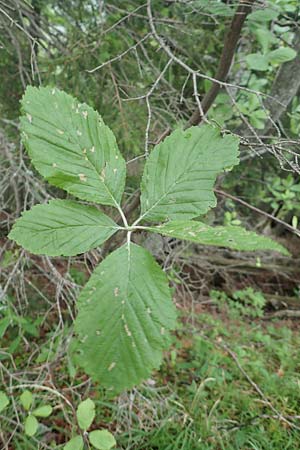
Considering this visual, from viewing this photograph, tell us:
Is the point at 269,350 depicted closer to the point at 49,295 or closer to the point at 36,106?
the point at 49,295

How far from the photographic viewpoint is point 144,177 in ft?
2.51

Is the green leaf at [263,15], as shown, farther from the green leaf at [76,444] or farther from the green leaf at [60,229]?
the green leaf at [76,444]

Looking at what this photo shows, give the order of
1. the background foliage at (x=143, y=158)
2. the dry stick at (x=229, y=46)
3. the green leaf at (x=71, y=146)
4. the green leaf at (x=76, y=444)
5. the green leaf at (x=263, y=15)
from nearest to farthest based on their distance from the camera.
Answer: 1. the green leaf at (x=71, y=146)
2. the dry stick at (x=229, y=46)
3. the green leaf at (x=263, y=15)
4. the green leaf at (x=76, y=444)
5. the background foliage at (x=143, y=158)

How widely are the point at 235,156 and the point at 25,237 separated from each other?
1.43 feet

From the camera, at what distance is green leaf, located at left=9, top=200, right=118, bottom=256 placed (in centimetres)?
66

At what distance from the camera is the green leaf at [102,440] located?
1.45 m

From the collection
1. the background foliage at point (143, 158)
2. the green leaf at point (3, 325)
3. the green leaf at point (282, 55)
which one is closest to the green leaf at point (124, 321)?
the background foliage at point (143, 158)

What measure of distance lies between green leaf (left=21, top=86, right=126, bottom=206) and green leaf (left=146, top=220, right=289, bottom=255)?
0.52ft

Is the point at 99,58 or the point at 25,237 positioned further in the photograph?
the point at 99,58

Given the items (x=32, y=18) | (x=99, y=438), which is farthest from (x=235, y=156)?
(x=32, y=18)

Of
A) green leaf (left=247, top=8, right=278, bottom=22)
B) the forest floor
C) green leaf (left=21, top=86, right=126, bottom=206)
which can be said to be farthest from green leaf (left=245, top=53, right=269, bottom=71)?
the forest floor

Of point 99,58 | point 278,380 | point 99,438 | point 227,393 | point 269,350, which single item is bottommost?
point 269,350

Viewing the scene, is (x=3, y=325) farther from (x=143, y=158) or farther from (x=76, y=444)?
(x=143, y=158)

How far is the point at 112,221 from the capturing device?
0.73 metres
